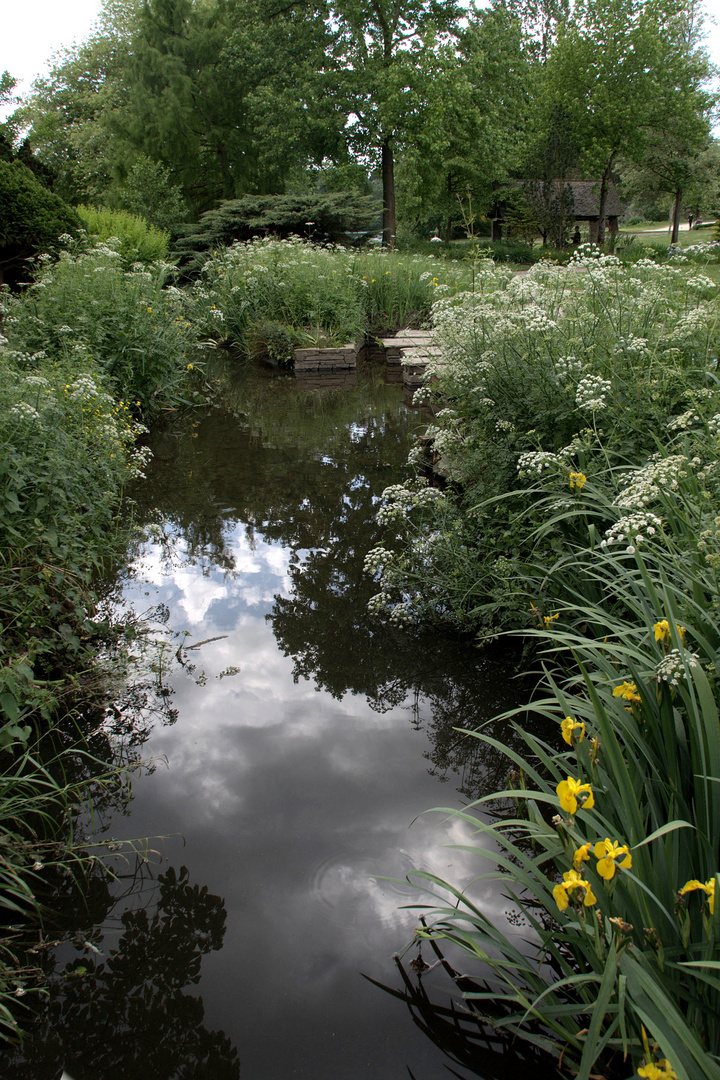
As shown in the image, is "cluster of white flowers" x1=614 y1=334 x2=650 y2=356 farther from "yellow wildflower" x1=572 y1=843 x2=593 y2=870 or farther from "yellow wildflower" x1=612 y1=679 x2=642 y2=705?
"yellow wildflower" x1=572 y1=843 x2=593 y2=870

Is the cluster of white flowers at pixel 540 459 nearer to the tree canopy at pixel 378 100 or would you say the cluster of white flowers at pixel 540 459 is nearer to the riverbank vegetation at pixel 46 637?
the riverbank vegetation at pixel 46 637

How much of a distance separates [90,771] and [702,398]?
10.1 feet

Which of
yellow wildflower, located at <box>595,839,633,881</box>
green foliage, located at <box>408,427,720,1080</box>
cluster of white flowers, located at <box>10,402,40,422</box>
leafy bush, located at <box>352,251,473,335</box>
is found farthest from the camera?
leafy bush, located at <box>352,251,473,335</box>

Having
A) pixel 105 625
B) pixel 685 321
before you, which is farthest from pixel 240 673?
pixel 685 321

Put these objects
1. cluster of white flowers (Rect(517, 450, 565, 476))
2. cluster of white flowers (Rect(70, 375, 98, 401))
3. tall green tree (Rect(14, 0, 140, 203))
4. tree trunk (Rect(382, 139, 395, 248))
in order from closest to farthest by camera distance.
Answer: cluster of white flowers (Rect(517, 450, 565, 476)), cluster of white flowers (Rect(70, 375, 98, 401)), tree trunk (Rect(382, 139, 395, 248)), tall green tree (Rect(14, 0, 140, 203))

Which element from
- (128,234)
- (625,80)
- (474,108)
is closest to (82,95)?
(474,108)

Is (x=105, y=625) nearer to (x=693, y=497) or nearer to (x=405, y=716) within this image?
(x=405, y=716)

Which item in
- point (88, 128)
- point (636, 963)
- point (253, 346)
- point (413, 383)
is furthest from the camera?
point (88, 128)

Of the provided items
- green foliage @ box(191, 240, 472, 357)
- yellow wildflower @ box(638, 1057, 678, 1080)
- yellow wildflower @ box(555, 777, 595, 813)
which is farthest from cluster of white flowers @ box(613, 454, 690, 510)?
green foliage @ box(191, 240, 472, 357)

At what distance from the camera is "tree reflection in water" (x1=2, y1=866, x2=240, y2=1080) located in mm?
1710

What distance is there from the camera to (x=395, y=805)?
2.56 m

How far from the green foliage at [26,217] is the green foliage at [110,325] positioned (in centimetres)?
262

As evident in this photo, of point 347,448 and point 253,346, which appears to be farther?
point 253,346

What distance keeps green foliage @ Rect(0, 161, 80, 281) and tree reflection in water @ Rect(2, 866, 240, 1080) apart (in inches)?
385
